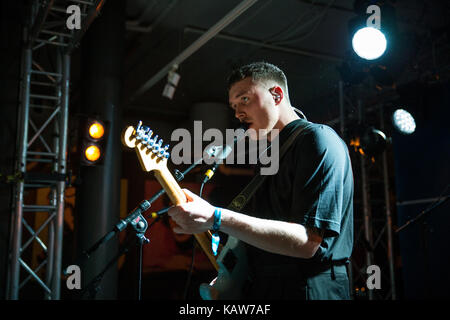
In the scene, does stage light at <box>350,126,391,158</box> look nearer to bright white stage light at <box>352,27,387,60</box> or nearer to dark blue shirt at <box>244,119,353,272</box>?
bright white stage light at <box>352,27,387,60</box>

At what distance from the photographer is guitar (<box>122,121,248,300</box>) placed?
162cm

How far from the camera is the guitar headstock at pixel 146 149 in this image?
1705mm

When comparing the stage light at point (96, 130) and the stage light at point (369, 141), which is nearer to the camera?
the stage light at point (96, 130)

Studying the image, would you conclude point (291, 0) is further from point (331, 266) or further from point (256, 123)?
point (331, 266)

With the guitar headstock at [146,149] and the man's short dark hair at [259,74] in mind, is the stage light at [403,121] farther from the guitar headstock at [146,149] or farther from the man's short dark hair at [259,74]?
the guitar headstock at [146,149]

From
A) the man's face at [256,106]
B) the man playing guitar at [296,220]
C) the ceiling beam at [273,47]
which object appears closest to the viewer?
the man playing guitar at [296,220]

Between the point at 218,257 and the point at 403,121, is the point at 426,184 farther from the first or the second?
the point at 218,257

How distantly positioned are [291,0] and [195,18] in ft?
4.91

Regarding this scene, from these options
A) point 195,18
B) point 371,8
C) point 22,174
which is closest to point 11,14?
point 22,174

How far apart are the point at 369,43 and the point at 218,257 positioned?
11.1ft

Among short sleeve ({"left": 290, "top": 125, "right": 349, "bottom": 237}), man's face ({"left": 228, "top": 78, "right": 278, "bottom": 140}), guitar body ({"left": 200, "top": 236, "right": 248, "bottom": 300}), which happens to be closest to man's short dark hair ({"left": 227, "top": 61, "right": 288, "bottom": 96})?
man's face ({"left": 228, "top": 78, "right": 278, "bottom": 140})

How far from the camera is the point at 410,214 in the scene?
6008 mm

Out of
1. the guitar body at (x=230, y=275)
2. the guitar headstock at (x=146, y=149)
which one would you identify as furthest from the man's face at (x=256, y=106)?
the guitar body at (x=230, y=275)

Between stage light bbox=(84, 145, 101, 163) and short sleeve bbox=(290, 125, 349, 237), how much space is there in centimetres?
351
